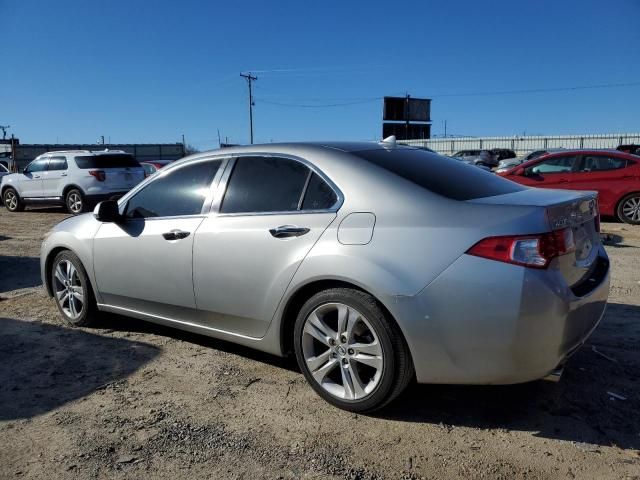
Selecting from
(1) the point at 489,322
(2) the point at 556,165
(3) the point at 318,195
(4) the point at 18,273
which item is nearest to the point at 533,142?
(2) the point at 556,165

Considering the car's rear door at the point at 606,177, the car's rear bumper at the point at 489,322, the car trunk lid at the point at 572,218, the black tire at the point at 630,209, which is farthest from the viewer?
the car's rear door at the point at 606,177

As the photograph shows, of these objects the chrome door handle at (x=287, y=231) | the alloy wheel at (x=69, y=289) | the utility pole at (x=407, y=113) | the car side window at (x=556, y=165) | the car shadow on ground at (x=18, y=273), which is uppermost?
the utility pole at (x=407, y=113)

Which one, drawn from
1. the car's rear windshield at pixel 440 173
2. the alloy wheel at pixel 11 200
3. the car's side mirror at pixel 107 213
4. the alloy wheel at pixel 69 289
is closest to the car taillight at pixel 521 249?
the car's rear windshield at pixel 440 173

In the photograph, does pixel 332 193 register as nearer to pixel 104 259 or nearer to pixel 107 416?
pixel 107 416

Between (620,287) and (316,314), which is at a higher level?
(316,314)

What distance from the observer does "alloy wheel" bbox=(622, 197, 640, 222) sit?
35.7 feet

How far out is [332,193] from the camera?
3373 mm

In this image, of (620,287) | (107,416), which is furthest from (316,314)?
(620,287)

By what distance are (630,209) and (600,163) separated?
3.65 ft

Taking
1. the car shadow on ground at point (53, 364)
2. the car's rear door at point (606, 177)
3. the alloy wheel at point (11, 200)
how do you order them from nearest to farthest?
the car shadow on ground at point (53, 364) → the car's rear door at point (606, 177) → the alloy wheel at point (11, 200)

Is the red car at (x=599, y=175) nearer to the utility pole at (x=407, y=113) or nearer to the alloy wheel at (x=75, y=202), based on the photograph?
the alloy wheel at (x=75, y=202)

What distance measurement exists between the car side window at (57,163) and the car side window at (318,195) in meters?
13.5

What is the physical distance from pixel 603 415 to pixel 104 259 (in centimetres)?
363

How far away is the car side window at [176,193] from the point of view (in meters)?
4.05
